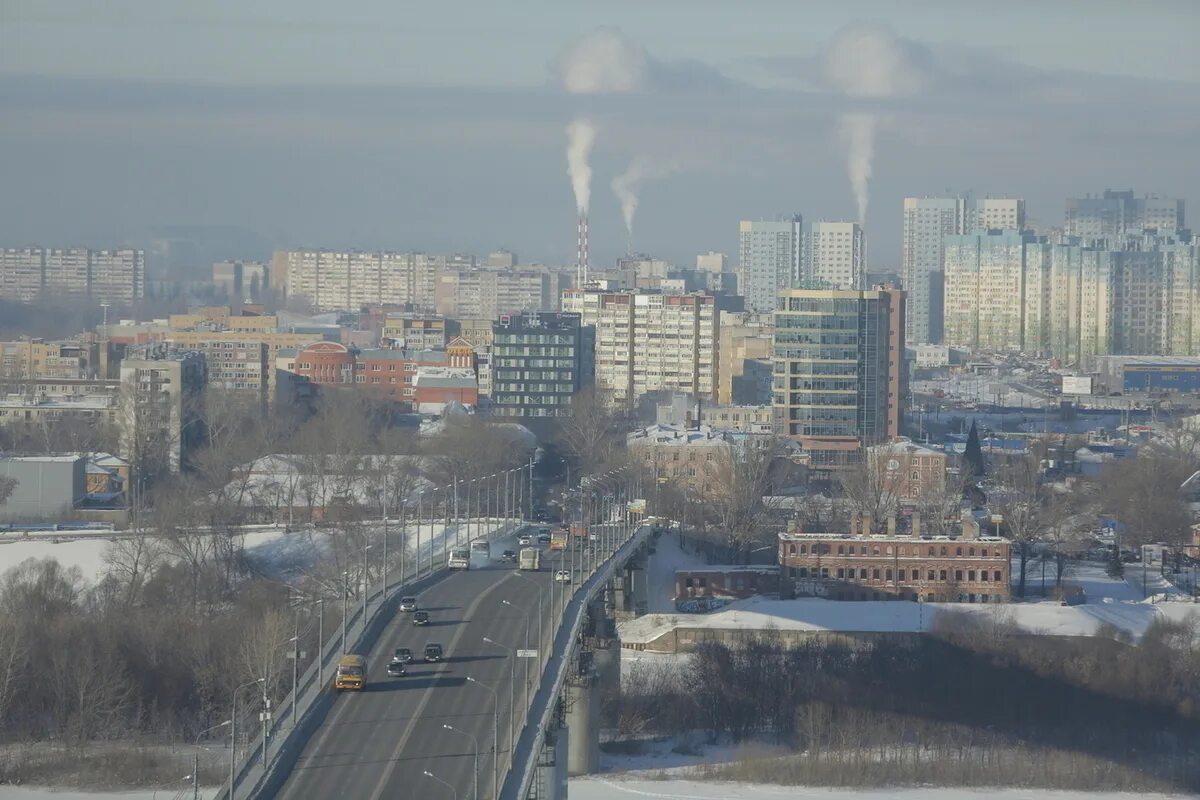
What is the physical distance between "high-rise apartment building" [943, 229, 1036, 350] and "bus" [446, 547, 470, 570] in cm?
3870

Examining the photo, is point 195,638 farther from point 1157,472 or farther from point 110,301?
point 110,301

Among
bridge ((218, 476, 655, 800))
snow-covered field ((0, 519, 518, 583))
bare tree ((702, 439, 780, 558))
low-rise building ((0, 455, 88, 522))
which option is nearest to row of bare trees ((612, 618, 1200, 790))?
bridge ((218, 476, 655, 800))

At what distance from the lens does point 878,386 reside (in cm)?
2508

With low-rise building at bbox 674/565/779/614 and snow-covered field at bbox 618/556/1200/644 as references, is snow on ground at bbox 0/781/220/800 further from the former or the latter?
low-rise building at bbox 674/565/779/614

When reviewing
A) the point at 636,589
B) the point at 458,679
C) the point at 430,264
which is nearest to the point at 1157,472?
the point at 636,589

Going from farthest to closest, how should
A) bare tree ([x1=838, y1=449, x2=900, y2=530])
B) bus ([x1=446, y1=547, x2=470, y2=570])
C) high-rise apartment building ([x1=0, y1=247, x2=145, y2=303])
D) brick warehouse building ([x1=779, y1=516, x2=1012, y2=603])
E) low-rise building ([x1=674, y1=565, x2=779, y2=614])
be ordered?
high-rise apartment building ([x1=0, y1=247, x2=145, y2=303]), bare tree ([x1=838, y1=449, x2=900, y2=530]), low-rise building ([x1=674, y1=565, x2=779, y2=614]), brick warehouse building ([x1=779, y1=516, x2=1012, y2=603]), bus ([x1=446, y1=547, x2=470, y2=570])

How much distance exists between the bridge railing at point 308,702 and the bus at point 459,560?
53 cm

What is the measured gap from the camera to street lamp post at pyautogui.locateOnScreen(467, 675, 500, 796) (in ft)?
Result: 26.8

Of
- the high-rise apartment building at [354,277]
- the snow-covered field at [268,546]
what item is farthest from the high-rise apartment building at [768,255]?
the snow-covered field at [268,546]

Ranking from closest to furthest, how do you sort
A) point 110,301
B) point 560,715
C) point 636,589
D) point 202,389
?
point 560,715 → point 636,589 → point 202,389 → point 110,301

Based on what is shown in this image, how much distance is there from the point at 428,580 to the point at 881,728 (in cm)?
263

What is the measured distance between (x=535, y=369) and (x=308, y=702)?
20258mm

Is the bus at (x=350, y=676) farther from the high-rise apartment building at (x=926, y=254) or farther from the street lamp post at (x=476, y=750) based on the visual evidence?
the high-rise apartment building at (x=926, y=254)

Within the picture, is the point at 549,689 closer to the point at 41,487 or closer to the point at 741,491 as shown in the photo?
the point at 741,491
